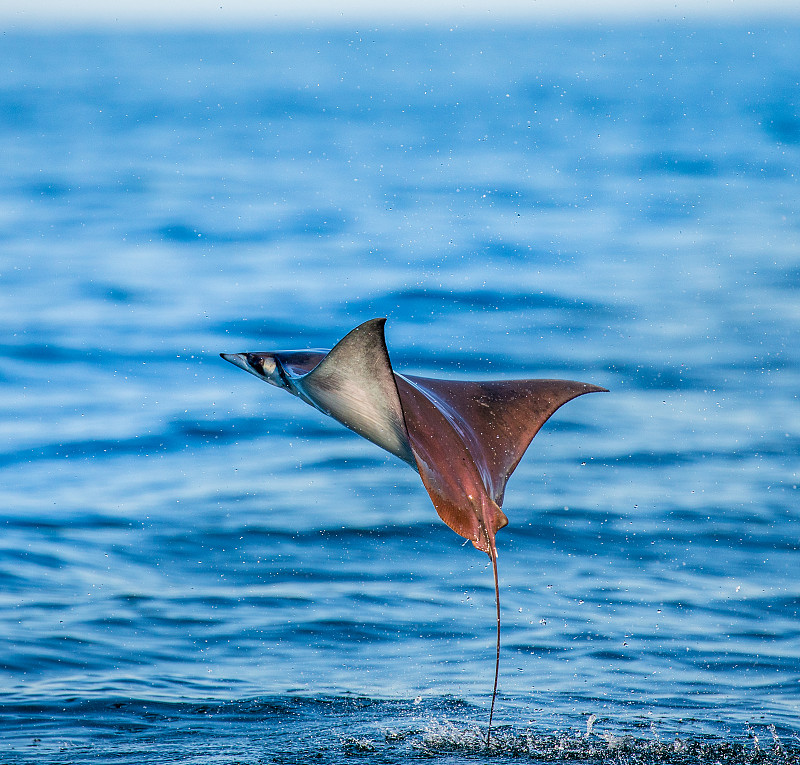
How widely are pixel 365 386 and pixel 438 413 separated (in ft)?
1.82

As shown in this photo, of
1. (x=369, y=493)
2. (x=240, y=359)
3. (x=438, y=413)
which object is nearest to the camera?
(x=438, y=413)

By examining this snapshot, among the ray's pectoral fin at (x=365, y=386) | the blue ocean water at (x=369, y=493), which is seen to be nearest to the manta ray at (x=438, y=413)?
the ray's pectoral fin at (x=365, y=386)

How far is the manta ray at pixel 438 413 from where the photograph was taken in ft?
11.1

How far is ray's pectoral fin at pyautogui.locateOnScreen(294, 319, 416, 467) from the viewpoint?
333 cm

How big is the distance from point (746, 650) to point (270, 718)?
2.32 m

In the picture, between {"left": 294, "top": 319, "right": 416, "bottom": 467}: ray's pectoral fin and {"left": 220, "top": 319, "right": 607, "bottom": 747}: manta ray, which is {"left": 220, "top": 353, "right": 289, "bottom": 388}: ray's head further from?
{"left": 294, "top": 319, "right": 416, "bottom": 467}: ray's pectoral fin

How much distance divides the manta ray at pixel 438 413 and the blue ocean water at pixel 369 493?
0.98m

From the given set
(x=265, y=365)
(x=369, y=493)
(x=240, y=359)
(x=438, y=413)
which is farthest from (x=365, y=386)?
(x=369, y=493)

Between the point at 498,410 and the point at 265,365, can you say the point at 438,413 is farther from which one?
the point at 265,365

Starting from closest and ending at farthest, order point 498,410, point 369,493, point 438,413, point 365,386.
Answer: point 365,386 < point 438,413 < point 498,410 < point 369,493

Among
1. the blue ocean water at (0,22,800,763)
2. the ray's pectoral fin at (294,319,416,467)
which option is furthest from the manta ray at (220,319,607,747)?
the blue ocean water at (0,22,800,763)

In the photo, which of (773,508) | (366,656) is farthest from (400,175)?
(366,656)

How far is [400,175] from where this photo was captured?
20.1 meters

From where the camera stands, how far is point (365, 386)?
3424mm
